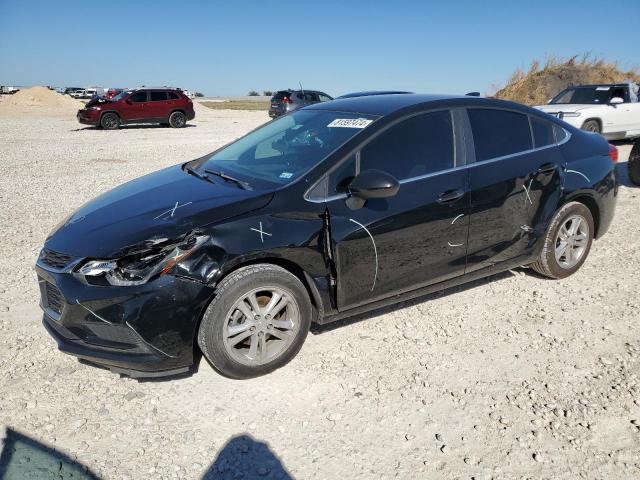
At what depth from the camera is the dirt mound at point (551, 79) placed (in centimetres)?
2456

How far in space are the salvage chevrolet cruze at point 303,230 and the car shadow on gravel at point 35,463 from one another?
0.54m

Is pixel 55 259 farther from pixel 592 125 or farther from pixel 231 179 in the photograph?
pixel 592 125

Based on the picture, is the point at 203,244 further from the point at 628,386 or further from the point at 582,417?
the point at 628,386

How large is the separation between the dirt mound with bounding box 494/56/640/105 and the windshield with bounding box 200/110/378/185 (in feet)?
73.5

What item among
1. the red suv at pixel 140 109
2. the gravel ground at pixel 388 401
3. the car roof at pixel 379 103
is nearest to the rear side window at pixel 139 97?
the red suv at pixel 140 109

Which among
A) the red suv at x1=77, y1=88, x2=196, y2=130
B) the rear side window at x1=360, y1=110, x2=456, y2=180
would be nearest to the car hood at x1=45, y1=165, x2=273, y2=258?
the rear side window at x1=360, y1=110, x2=456, y2=180

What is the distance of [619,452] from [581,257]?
2.53 meters

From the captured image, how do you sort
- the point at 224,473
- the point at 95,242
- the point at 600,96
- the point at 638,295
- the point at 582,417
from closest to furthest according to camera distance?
the point at 224,473 < the point at 582,417 < the point at 95,242 < the point at 638,295 < the point at 600,96

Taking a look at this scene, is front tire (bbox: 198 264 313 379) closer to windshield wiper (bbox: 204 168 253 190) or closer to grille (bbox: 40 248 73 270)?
windshield wiper (bbox: 204 168 253 190)

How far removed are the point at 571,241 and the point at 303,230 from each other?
2762mm

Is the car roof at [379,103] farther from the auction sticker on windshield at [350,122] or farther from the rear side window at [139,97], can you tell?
the rear side window at [139,97]

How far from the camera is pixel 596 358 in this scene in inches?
140

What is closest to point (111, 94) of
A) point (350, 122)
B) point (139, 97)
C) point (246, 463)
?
point (139, 97)

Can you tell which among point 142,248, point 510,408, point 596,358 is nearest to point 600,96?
point 596,358
